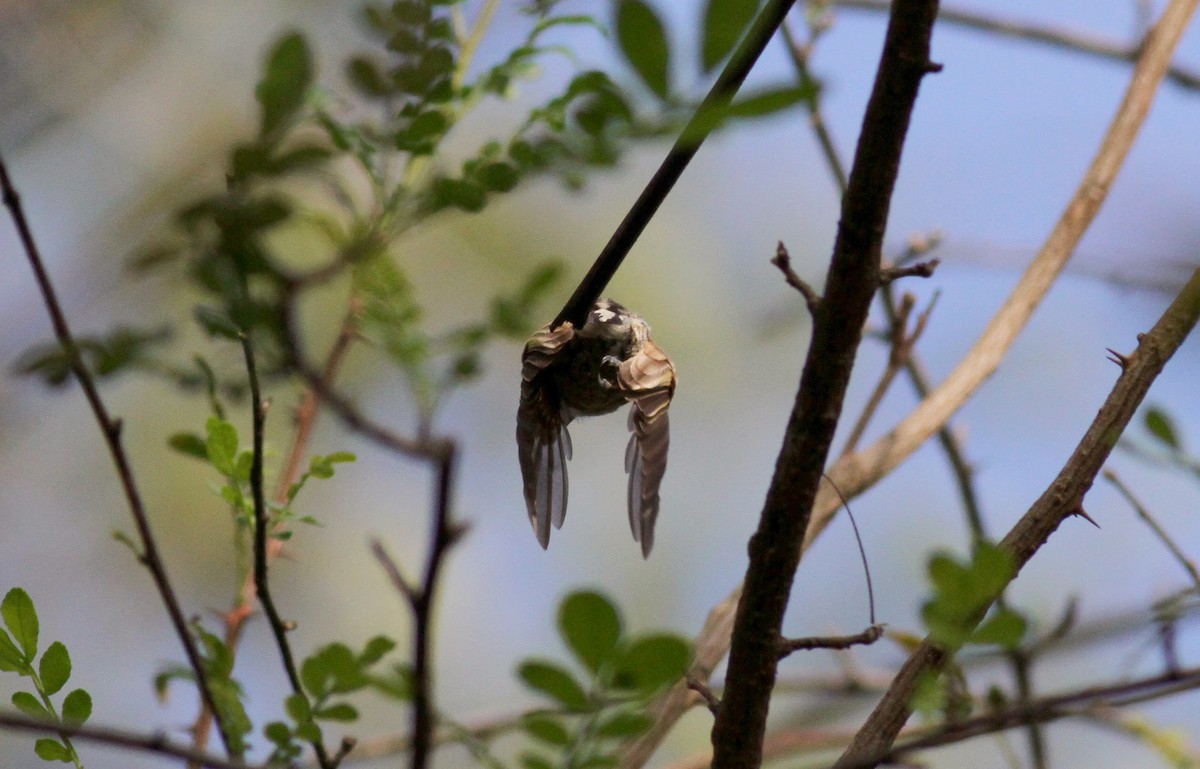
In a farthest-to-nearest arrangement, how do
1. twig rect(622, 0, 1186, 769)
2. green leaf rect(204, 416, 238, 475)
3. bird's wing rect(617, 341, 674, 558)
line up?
twig rect(622, 0, 1186, 769)
bird's wing rect(617, 341, 674, 558)
green leaf rect(204, 416, 238, 475)

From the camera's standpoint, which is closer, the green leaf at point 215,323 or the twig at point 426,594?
the twig at point 426,594

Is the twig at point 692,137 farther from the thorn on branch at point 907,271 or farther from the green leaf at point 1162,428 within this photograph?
the green leaf at point 1162,428

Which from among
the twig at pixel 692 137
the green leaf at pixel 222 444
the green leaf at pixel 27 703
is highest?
the twig at pixel 692 137

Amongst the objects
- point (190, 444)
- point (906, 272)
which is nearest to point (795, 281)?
point (906, 272)

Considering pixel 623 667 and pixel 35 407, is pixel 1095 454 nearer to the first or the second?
pixel 623 667

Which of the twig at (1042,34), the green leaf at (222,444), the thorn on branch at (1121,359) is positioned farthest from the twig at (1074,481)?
the twig at (1042,34)

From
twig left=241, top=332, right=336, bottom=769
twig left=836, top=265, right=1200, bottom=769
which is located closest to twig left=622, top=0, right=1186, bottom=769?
twig left=836, top=265, right=1200, bottom=769

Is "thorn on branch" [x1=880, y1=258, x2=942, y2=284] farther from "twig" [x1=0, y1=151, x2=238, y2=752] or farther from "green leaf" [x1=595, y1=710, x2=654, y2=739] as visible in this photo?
"twig" [x1=0, y1=151, x2=238, y2=752]
